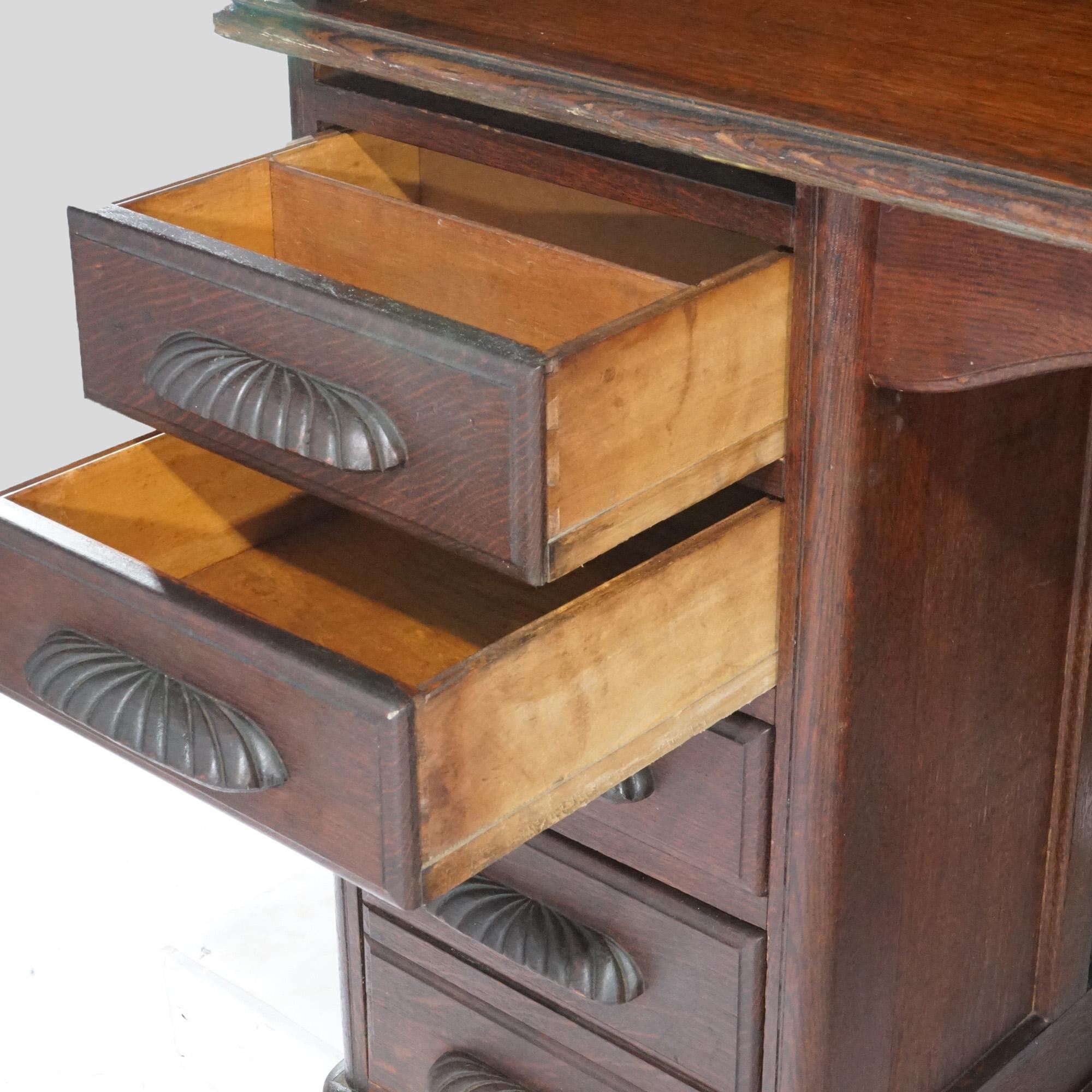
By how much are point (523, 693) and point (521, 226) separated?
0.39 m

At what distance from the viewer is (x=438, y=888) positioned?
104cm

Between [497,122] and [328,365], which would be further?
[497,122]

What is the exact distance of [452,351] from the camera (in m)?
1.00

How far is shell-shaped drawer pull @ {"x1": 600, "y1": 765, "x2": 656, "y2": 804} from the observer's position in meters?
1.27

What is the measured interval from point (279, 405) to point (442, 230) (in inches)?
8.5

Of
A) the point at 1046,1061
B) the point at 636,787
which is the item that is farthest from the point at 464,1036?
the point at 1046,1061

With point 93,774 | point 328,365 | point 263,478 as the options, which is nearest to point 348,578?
point 263,478

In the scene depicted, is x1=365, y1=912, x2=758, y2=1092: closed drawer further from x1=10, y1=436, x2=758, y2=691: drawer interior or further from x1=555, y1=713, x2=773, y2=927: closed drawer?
x1=10, y1=436, x2=758, y2=691: drawer interior

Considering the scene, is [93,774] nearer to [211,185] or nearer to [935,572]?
[211,185]

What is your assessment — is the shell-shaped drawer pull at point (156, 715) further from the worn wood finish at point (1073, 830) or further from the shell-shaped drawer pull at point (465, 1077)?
the worn wood finish at point (1073, 830)

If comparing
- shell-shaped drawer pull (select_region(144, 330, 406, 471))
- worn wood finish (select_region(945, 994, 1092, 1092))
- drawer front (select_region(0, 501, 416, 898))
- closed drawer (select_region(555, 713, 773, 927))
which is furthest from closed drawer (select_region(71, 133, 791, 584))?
worn wood finish (select_region(945, 994, 1092, 1092))

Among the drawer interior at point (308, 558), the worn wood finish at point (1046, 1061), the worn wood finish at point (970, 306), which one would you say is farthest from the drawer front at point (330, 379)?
the worn wood finish at point (1046, 1061)

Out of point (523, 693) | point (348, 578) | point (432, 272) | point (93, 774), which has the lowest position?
point (93, 774)

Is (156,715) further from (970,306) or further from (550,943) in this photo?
(970,306)
